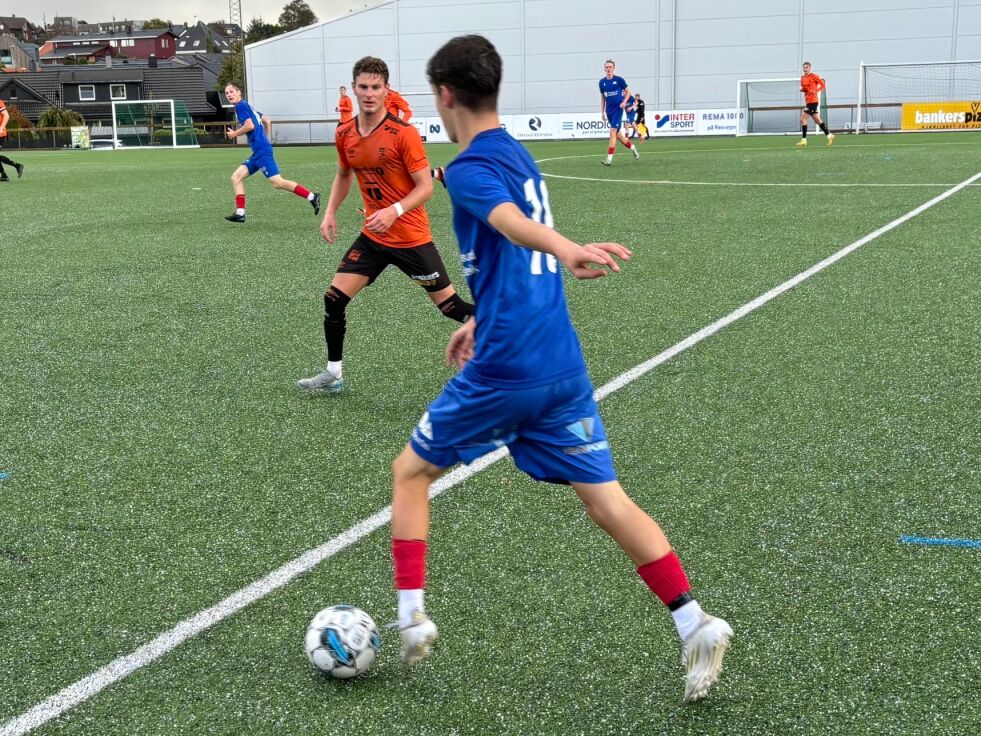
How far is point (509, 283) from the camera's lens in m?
2.96

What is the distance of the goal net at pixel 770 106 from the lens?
42500 mm

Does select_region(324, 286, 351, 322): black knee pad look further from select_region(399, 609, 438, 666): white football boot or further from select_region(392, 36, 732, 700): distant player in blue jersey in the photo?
select_region(399, 609, 438, 666): white football boot

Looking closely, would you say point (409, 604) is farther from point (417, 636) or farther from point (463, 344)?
point (463, 344)

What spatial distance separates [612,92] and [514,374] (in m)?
22.0

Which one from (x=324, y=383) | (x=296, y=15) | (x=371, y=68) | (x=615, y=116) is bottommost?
(x=324, y=383)

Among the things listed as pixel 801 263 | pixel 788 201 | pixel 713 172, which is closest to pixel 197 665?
pixel 801 263

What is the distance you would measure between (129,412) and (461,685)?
3.63 meters

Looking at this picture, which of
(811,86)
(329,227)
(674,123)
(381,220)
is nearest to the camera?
(381,220)

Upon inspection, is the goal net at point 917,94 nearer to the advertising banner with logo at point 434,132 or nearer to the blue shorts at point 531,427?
the advertising banner with logo at point 434,132

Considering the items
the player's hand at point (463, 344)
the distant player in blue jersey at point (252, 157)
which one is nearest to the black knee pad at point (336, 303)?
the player's hand at point (463, 344)

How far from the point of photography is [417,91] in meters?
50.5

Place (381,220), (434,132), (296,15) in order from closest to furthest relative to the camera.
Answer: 1. (381,220)
2. (434,132)
3. (296,15)

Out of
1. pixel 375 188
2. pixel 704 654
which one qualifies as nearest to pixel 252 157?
pixel 375 188

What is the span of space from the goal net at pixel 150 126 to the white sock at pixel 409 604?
46.7 m
